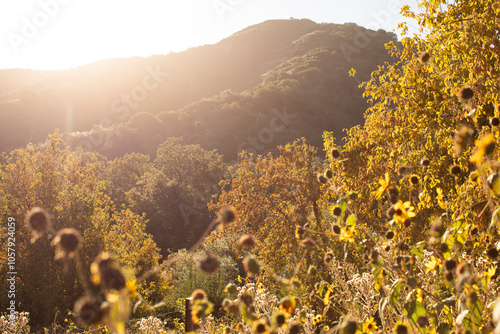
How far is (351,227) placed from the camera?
1.36m

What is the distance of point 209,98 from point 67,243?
56.2 metres

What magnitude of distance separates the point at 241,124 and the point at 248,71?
→ 35080mm

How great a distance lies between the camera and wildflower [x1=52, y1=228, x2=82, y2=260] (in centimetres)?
74

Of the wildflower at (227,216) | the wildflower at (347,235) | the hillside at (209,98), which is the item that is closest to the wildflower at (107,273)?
the wildflower at (227,216)

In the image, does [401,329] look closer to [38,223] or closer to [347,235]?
[347,235]

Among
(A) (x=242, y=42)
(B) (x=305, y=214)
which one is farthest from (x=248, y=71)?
(B) (x=305, y=214)

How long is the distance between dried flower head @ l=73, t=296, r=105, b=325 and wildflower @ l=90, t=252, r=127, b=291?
0.14ft

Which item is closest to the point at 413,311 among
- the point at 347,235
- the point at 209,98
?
the point at 347,235

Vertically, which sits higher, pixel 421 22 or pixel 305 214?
pixel 421 22

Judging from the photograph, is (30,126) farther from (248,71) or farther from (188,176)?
(248,71)

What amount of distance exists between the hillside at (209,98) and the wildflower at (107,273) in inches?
1449

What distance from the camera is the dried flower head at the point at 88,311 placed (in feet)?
2.19

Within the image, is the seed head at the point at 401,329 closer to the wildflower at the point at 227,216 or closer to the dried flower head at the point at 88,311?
the wildflower at the point at 227,216

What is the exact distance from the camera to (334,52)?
5728 centimetres
